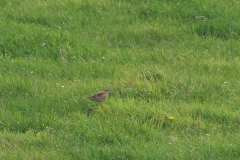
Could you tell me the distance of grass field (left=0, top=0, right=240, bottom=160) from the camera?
6777 millimetres

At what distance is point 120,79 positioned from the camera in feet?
28.8

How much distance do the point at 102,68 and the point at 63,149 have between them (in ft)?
9.71

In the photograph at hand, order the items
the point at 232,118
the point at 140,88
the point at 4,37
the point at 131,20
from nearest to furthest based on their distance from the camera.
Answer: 1. the point at 232,118
2. the point at 140,88
3. the point at 4,37
4. the point at 131,20

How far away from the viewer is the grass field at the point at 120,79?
678cm

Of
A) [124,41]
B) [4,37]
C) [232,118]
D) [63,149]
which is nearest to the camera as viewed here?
[63,149]

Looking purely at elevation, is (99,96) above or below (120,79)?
above

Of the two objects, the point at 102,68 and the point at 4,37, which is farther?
the point at 4,37

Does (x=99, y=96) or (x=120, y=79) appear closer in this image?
(x=99, y=96)

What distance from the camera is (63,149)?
660cm

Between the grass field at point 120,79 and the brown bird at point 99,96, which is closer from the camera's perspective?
the grass field at point 120,79

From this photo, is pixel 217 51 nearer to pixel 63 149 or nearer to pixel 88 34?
pixel 88 34

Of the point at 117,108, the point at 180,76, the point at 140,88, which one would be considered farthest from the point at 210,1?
the point at 117,108

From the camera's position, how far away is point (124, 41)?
1078 centimetres

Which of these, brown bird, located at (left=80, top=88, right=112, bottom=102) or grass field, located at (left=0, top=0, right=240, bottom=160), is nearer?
grass field, located at (left=0, top=0, right=240, bottom=160)
